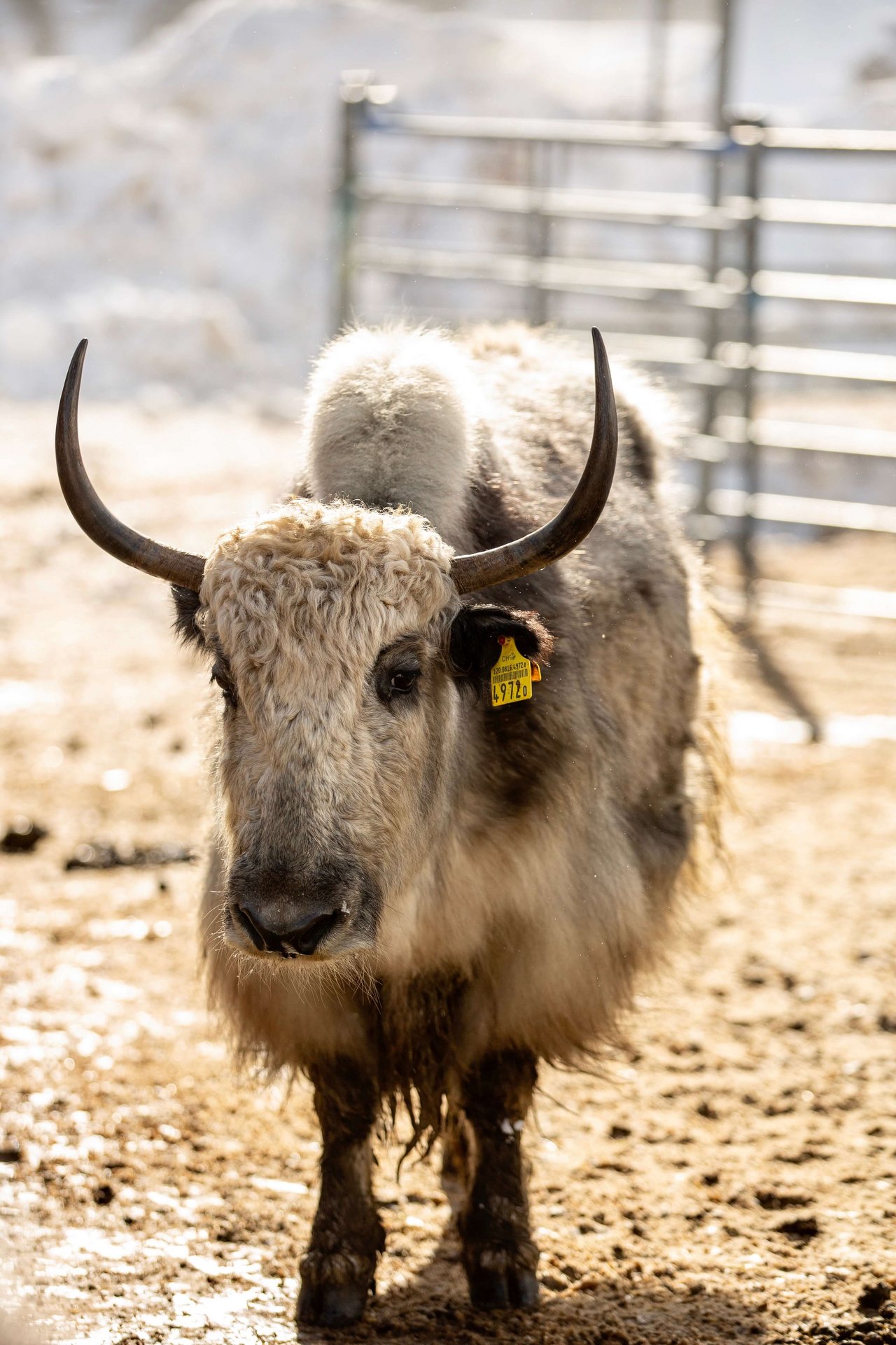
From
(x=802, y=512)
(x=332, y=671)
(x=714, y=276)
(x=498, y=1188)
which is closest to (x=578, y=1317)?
(x=498, y=1188)

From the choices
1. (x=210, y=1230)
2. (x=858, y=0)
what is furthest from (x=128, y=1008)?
(x=858, y=0)

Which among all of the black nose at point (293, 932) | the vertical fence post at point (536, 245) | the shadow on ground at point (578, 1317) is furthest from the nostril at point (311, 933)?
the vertical fence post at point (536, 245)

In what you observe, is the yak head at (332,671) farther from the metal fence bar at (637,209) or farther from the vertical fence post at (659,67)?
the vertical fence post at (659,67)

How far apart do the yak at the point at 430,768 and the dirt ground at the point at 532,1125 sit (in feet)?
0.79

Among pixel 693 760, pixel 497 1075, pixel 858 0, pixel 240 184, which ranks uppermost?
pixel 858 0

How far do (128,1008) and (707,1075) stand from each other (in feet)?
5.57

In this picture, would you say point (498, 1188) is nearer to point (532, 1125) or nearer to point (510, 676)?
point (532, 1125)

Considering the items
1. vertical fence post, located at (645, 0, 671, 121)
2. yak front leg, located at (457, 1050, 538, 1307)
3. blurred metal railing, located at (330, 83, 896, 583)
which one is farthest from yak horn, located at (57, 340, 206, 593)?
vertical fence post, located at (645, 0, 671, 121)

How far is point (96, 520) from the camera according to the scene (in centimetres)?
325

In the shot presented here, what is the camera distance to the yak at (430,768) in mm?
3074

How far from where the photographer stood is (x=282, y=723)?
10.0 feet

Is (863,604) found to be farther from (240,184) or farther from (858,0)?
(240,184)

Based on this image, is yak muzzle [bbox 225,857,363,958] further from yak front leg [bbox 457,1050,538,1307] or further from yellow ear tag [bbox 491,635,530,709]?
yak front leg [bbox 457,1050,538,1307]

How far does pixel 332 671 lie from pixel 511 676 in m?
0.41
